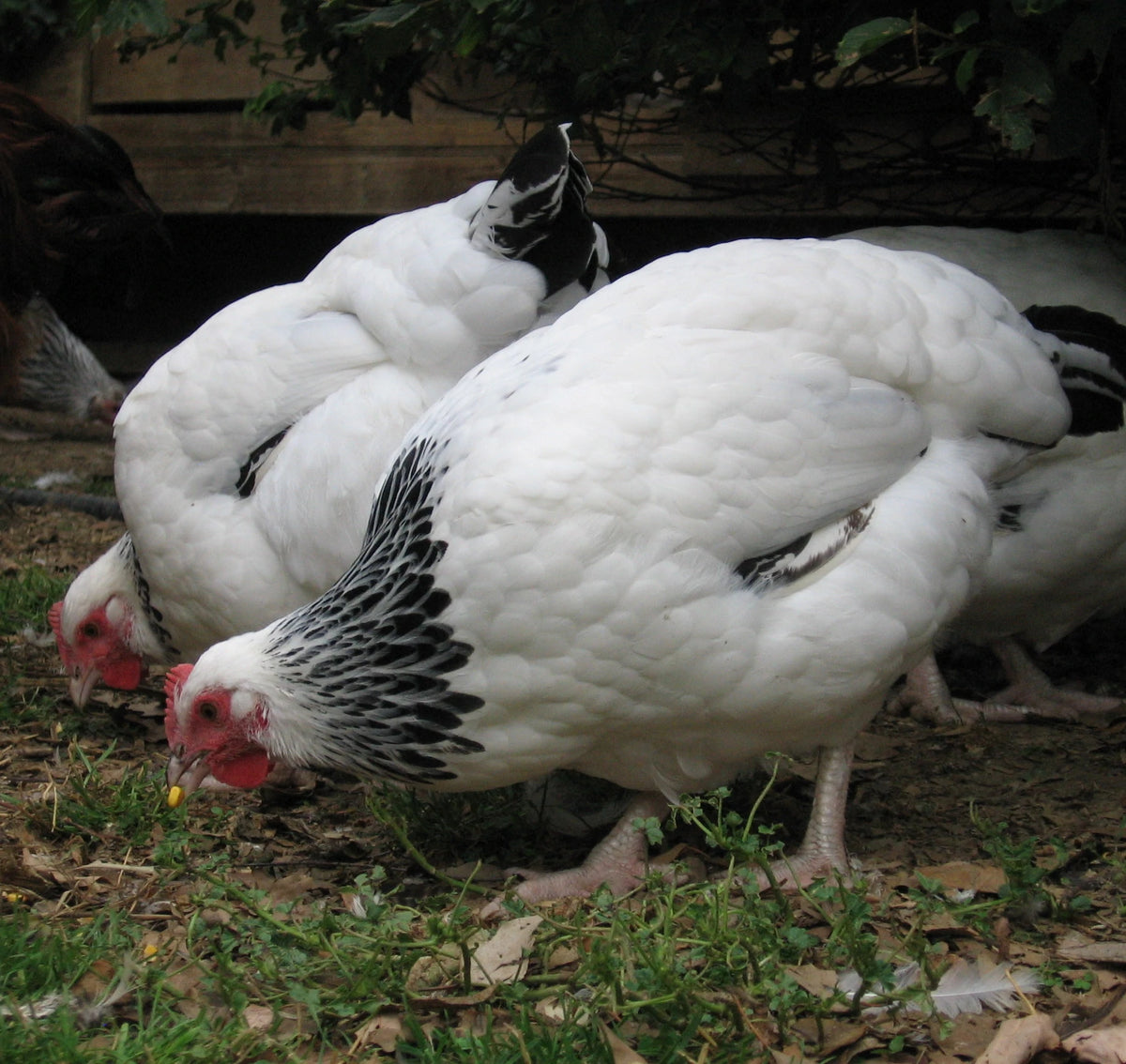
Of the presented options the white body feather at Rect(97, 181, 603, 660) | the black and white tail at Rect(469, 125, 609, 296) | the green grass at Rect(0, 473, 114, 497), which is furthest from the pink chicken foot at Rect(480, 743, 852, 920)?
the green grass at Rect(0, 473, 114, 497)

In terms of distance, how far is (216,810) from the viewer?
2.94 m

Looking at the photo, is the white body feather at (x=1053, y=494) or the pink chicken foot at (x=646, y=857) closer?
the pink chicken foot at (x=646, y=857)

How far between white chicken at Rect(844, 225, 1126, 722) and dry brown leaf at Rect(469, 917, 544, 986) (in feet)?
4.63

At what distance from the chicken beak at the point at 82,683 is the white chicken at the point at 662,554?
910mm

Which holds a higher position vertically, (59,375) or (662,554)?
(662,554)

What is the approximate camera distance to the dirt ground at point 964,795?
2549 mm

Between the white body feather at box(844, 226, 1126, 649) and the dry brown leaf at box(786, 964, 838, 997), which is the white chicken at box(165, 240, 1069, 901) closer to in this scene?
the dry brown leaf at box(786, 964, 838, 997)

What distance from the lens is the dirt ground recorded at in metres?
2.55

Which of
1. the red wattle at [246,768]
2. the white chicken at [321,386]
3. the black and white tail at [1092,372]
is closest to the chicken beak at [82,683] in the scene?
the white chicken at [321,386]

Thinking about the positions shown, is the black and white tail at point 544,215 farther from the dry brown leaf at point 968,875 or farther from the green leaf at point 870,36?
the dry brown leaf at point 968,875

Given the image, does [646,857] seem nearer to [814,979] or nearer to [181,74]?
[814,979]

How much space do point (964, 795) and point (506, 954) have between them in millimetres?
1321

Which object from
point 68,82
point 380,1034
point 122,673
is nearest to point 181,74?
point 68,82

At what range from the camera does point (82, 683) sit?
347 centimetres
